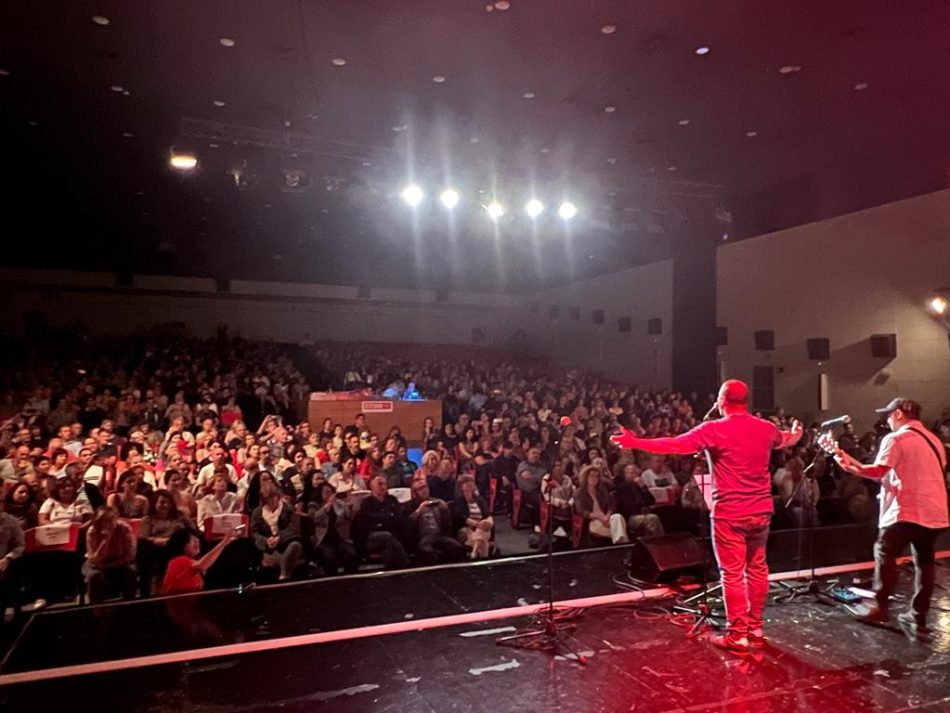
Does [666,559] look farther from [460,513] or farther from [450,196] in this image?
[450,196]

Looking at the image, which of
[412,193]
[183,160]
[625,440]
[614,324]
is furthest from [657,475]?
[614,324]

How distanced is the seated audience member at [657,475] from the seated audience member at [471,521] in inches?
70.5

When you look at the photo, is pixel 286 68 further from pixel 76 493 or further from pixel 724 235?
pixel 724 235

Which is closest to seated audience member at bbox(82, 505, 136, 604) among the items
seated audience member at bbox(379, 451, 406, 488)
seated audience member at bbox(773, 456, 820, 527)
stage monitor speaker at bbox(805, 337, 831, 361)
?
seated audience member at bbox(379, 451, 406, 488)

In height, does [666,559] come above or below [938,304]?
below

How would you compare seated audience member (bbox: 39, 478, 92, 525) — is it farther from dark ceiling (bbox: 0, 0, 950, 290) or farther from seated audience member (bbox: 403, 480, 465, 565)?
dark ceiling (bbox: 0, 0, 950, 290)

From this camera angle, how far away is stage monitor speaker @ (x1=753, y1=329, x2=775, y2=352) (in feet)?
37.8

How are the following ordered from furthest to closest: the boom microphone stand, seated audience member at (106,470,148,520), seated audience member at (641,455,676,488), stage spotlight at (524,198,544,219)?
1. stage spotlight at (524,198,544,219)
2. seated audience member at (641,455,676,488)
3. seated audience member at (106,470,148,520)
4. the boom microphone stand

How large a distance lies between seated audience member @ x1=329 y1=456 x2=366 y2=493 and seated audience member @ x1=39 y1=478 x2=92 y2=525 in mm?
1958

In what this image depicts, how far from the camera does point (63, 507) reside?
5027 millimetres

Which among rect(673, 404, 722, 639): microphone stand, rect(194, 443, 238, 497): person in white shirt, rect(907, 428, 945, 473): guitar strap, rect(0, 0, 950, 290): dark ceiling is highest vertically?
rect(0, 0, 950, 290): dark ceiling

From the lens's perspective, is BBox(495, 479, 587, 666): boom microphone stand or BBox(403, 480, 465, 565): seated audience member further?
BBox(403, 480, 465, 565): seated audience member

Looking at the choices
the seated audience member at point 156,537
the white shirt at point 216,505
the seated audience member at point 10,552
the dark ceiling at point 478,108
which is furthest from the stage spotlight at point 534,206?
the seated audience member at point 10,552

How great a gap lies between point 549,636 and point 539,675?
437mm
